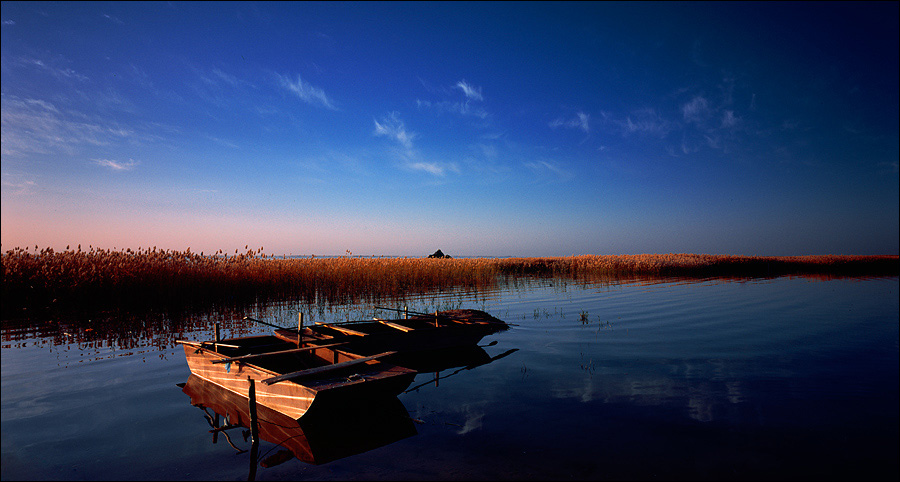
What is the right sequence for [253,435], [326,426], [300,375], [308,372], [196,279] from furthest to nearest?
[196,279], [326,426], [308,372], [300,375], [253,435]

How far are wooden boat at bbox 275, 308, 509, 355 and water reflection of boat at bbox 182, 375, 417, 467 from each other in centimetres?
209

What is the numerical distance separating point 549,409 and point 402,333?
15.5ft

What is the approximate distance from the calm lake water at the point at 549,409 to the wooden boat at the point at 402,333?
1.01 metres

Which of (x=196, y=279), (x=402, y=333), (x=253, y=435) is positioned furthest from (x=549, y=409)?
(x=196, y=279)

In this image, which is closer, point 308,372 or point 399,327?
point 308,372

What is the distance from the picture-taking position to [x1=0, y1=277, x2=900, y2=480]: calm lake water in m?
5.26

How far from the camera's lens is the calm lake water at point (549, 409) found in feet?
17.3

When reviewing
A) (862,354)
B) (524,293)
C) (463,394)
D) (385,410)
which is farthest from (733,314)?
(385,410)

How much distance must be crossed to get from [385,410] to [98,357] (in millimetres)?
7620

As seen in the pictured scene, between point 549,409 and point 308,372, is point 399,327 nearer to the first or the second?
point 308,372

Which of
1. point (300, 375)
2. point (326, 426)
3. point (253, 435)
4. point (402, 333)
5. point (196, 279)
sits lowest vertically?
point (326, 426)

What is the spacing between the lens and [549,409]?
698cm

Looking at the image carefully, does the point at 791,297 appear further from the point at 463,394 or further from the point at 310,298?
the point at 310,298

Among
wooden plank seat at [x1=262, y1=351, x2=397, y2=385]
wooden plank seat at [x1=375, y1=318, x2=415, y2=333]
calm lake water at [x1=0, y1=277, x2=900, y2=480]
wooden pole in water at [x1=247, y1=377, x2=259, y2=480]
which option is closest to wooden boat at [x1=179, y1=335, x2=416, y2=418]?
wooden plank seat at [x1=262, y1=351, x2=397, y2=385]
